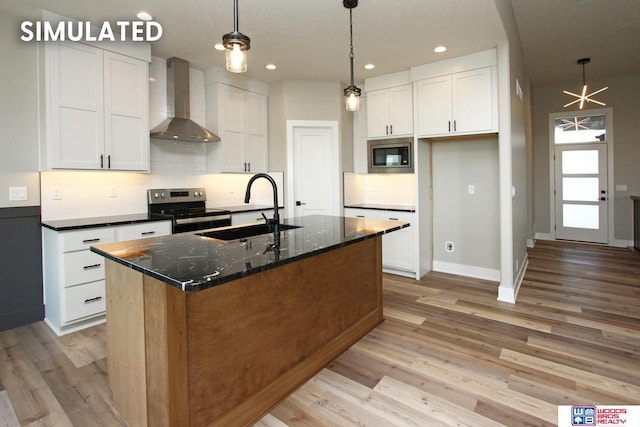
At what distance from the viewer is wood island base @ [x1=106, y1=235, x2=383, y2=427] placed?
1.54 meters

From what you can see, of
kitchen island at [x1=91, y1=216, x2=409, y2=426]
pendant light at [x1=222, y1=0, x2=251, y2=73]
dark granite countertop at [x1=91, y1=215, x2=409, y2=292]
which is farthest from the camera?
pendant light at [x1=222, y1=0, x2=251, y2=73]

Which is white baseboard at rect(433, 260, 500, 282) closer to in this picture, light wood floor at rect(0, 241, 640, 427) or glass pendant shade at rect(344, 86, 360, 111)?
light wood floor at rect(0, 241, 640, 427)

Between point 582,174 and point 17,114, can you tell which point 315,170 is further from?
point 582,174

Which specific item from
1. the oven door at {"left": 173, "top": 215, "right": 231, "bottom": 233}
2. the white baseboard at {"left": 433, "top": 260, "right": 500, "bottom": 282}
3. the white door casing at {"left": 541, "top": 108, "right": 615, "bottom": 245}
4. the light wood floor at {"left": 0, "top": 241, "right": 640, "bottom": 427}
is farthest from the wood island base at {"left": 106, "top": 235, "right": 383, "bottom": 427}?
the white door casing at {"left": 541, "top": 108, "right": 615, "bottom": 245}

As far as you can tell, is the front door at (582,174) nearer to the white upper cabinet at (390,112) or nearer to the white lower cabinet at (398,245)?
the white upper cabinet at (390,112)

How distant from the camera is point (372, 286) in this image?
3070 mm

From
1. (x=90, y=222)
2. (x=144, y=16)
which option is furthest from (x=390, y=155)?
(x=90, y=222)

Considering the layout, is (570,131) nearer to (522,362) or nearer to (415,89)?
(415,89)

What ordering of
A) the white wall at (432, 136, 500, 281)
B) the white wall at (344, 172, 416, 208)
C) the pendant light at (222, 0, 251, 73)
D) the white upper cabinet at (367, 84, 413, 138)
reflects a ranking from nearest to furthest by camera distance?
the pendant light at (222, 0, 251, 73)
the white wall at (432, 136, 500, 281)
the white upper cabinet at (367, 84, 413, 138)
the white wall at (344, 172, 416, 208)

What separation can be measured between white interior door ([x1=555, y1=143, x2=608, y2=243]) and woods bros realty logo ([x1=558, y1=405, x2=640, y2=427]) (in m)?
5.87

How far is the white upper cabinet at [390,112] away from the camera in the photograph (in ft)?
15.0

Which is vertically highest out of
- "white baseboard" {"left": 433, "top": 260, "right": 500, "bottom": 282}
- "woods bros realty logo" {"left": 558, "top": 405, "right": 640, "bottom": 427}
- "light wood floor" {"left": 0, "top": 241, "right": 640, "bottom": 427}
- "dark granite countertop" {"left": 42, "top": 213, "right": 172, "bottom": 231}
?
"dark granite countertop" {"left": 42, "top": 213, "right": 172, "bottom": 231}

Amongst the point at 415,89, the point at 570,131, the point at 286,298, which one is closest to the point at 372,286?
the point at 286,298

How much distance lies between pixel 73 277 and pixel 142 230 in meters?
0.68
